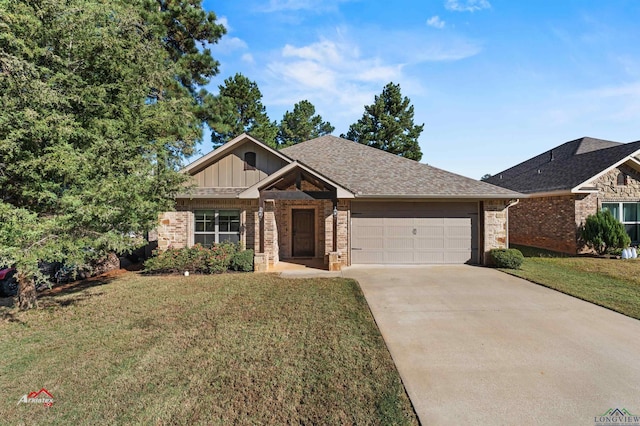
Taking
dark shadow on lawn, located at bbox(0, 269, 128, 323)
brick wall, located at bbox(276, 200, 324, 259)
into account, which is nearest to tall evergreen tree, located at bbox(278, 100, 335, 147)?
brick wall, located at bbox(276, 200, 324, 259)

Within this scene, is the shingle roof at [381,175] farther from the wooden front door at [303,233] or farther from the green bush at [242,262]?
the green bush at [242,262]

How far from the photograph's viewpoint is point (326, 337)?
4871 mm

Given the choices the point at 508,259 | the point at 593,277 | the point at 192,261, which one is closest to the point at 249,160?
the point at 192,261

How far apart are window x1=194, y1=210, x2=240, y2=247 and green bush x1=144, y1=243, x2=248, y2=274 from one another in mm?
878

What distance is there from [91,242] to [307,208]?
8077mm

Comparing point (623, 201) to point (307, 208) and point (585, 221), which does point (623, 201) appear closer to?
point (585, 221)

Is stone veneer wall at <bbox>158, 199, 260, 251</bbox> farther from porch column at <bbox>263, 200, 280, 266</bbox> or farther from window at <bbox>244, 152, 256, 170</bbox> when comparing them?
window at <bbox>244, 152, 256, 170</bbox>

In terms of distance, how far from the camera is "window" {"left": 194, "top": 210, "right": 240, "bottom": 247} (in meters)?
11.2

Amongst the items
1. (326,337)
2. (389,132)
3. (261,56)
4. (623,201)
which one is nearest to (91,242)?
(326,337)

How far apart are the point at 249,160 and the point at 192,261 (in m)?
4.48

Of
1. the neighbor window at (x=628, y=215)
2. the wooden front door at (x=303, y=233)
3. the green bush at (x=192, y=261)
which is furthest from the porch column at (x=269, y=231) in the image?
the neighbor window at (x=628, y=215)

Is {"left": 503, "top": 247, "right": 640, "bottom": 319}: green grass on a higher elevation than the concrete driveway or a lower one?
higher

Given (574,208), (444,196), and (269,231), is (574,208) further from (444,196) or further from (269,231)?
(269,231)

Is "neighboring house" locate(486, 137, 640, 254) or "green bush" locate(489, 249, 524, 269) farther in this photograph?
"neighboring house" locate(486, 137, 640, 254)
